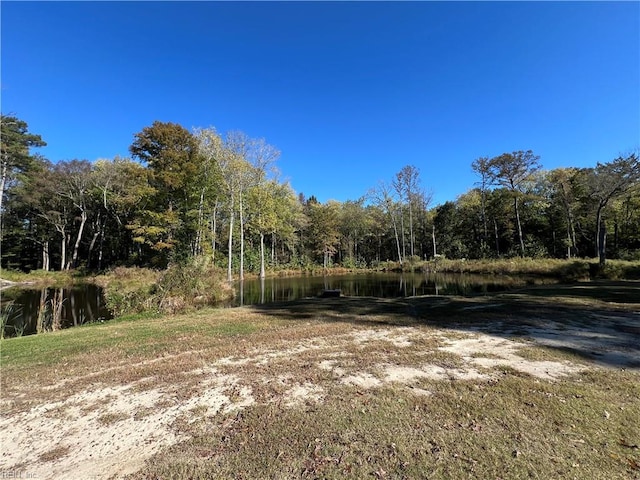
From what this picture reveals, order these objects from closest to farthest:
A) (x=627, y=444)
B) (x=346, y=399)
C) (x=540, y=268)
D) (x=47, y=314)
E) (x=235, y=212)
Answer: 1. (x=627, y=444)
2. (x=346, y=399)
3. (x=47, y=314)
4. (x=540, y=268)
5. (x=235, y=212)

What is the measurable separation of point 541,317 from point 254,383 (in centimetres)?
705

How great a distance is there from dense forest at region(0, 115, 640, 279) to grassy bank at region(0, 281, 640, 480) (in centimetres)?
1860

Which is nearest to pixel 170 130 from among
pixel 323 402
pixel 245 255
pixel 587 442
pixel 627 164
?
pixel 245 255

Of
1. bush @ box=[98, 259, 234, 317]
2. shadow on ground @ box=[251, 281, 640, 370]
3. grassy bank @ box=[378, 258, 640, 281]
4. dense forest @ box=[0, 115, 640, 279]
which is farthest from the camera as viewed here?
dense forest @ box=[0, 115, 640, 279]

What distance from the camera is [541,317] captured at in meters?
7.71

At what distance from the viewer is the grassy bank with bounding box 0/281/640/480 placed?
2635 mm

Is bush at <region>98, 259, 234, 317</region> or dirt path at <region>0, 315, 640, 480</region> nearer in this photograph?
dirt path at <region>0, 315, 640, 480</region>

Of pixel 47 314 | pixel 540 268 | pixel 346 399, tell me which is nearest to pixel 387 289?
pixel 540 268

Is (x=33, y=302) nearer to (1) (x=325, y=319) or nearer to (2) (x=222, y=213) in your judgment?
(1) (x=325, y=319)

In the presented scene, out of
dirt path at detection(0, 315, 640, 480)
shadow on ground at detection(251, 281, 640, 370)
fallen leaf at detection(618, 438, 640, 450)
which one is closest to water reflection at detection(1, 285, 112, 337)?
shadow on ground at detection(251, 281, 640, 370)

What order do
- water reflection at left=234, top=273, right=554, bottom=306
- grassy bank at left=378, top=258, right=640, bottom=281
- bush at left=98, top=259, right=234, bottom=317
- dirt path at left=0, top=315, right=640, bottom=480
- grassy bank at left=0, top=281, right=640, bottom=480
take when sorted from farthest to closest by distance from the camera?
grassy bank at left=378, top=258, right=640, bottom=281 → water reflection at left=234, top=273, right=554, bottom=306 → bush at left=98, top=259, right=234, bottom=317 → dirt path at left=0, top=315, right=640, bottom=480 → grassy bank at left=0, top=281, right=640, bottom=480

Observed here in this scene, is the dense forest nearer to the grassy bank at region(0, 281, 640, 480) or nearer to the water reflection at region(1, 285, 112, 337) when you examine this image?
the water reflection at region(1, 285, 112, 337)

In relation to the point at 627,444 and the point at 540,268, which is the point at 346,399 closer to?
the point at 627,444

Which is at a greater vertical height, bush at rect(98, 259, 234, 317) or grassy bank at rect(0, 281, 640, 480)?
bush at rect(98, 259, 234, 317)
